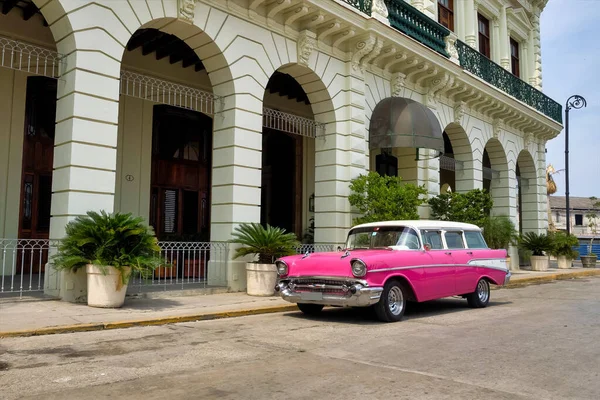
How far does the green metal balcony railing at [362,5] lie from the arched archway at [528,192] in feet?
48.1

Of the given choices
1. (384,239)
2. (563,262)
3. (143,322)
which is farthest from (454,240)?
(563,262)

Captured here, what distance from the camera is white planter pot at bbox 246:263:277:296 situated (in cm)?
1159

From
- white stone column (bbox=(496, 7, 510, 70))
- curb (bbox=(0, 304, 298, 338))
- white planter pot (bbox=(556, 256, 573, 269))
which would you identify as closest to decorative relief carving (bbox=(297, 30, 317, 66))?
curb (bbox=(0, 304, 298, 338))

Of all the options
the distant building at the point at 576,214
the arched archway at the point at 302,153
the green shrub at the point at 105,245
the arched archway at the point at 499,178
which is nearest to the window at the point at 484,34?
the arched archway at the point at 499,178

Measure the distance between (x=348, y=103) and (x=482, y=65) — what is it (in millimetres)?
8706

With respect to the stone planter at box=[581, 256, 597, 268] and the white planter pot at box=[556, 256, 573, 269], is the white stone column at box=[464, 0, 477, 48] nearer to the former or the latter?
the white planter pot at box=[556, 256, 573, 269]

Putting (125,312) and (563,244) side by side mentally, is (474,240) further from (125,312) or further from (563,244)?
(563,244)

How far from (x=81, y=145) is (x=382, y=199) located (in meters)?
7.61

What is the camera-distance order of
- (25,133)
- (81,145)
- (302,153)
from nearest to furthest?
(81,145)
(25,133)
(302,153)

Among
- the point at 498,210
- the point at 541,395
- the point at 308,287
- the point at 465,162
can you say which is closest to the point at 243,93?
the point at 308,287

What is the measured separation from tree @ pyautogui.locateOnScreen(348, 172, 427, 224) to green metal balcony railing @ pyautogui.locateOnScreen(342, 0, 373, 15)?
4699 millimetres

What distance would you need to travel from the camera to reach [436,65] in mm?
17359

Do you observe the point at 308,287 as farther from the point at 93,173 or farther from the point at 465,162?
the point at 465,162

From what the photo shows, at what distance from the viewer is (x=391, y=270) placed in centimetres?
848
